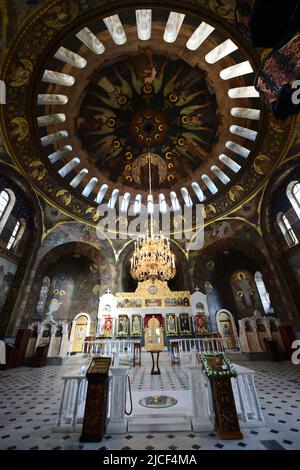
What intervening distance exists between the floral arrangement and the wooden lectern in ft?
5.84

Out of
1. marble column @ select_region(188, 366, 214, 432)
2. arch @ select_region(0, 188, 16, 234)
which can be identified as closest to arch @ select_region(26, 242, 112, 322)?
→ arch @ select_region(0, 188, 16, 234)

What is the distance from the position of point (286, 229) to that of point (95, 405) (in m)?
12.0

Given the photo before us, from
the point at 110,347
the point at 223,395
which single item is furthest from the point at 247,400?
the point at 110,347

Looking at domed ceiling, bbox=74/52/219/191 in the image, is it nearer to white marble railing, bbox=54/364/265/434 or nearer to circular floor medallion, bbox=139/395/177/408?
white marble railing, bbox=54/364/265/434

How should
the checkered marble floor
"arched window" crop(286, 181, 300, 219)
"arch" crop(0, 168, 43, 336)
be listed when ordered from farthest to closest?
"arched window" crop(286, 181, 300, 219) < "arch" crop(0, 168, 43, 336) < the checkered marble floor

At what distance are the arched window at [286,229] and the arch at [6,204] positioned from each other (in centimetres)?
1457

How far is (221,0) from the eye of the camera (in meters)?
7.25

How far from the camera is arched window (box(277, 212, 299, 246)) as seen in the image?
11055mm

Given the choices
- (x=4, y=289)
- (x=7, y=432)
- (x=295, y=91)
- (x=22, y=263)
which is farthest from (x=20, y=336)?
(x=295, y=91)

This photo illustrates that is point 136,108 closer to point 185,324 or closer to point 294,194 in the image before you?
point 294,194

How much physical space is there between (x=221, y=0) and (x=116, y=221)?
12.0 meters

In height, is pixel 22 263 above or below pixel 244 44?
below

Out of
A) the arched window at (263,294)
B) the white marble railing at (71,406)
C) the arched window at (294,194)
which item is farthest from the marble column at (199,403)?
the arched window at (263,294)

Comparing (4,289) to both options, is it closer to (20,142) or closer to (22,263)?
(22,263)
